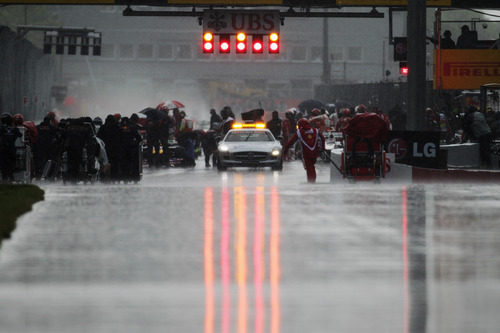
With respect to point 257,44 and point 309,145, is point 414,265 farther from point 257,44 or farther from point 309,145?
point 257,44

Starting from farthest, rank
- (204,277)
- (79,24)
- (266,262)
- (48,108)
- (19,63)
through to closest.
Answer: (79,24) → (48,108) → (19,63) → (266,262) → (204,277)

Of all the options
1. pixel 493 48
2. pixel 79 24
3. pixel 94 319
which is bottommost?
pixel 94 319

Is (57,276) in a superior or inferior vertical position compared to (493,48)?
inferior

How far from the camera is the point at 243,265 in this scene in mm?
12438

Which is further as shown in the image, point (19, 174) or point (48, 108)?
point (48, 108)

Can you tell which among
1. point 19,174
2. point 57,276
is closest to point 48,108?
point 19,174

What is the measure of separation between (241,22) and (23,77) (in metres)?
24.6

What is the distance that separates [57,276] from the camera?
38.3 feet

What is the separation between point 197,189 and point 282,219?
7.02 metres

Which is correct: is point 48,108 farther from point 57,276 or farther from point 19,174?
point 57,276

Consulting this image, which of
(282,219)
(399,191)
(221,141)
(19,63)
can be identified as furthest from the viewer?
(19,63)

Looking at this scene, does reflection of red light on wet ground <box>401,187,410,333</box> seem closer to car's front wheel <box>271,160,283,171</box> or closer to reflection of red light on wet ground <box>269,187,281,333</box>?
reflection of red light on wet ground <box>269,187,281,333</box>

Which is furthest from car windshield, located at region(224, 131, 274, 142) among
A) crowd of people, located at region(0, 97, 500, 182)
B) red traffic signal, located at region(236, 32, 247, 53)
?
red traffic signal, located at region(236, 32, 247, 53)

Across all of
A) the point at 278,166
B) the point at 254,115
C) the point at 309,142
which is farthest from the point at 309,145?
the point at 254,115
